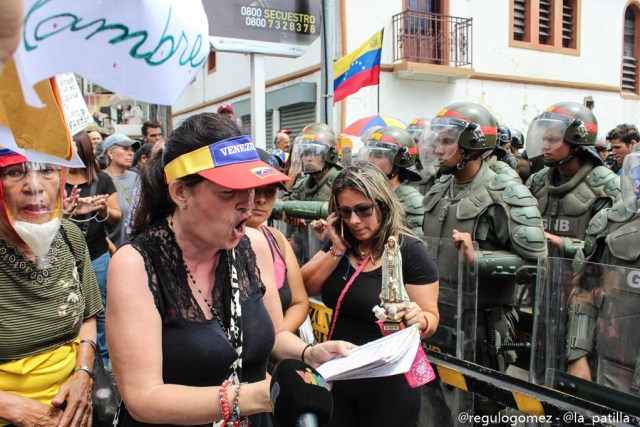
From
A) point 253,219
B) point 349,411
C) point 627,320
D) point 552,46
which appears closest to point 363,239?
point 253,219

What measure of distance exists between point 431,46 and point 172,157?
15.1 m

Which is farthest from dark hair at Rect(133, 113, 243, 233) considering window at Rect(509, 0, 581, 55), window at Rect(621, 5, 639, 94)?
window at Rect(621, 5, 639, 94)

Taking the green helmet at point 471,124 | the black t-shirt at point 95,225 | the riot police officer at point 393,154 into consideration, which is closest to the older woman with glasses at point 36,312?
the black t-shirt at point 95,225

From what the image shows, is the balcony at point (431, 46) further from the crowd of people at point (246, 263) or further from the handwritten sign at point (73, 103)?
the handwritten sign at point (73, 103)

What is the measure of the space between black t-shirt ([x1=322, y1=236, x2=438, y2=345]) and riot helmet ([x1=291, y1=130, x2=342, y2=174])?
3.70 m

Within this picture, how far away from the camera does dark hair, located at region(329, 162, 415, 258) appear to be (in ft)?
10.6

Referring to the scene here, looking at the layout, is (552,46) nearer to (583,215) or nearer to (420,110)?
(420,110)

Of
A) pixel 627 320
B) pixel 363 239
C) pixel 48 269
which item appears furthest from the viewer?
pixel 363 239

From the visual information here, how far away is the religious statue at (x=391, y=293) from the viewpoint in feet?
8.78

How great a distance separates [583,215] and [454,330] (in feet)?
6.97

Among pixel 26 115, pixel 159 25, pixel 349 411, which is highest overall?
pixel 159 25

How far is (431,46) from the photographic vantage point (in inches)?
636

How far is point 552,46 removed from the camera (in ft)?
59.4

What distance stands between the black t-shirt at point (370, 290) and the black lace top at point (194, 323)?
3.28 ft
